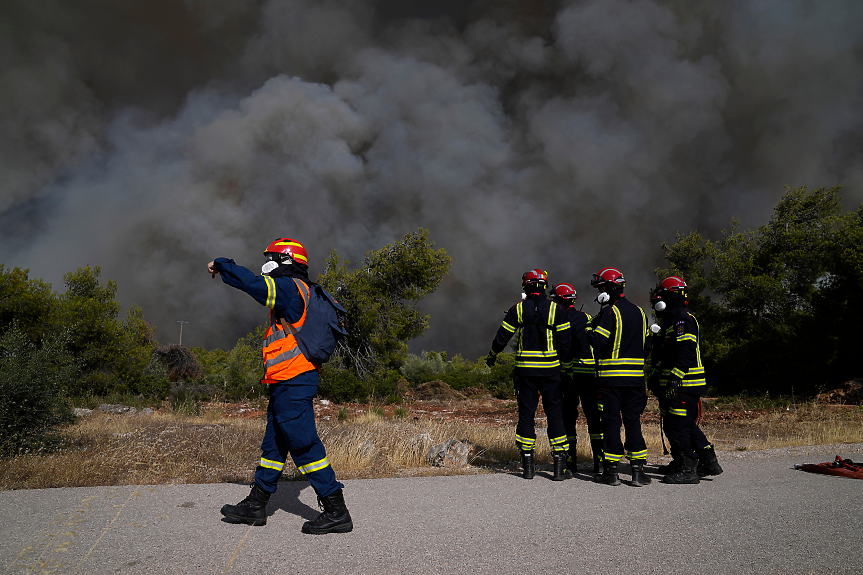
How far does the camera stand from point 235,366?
2502 cm

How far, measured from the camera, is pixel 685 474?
558 centimetres

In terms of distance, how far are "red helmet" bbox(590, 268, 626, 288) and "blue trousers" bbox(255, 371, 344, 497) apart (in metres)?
3.79

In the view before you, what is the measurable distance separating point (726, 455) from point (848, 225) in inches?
758

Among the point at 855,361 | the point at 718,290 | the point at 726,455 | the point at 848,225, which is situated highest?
the point at 848,225

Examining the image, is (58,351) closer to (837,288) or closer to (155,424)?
(155,424)

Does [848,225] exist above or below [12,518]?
above

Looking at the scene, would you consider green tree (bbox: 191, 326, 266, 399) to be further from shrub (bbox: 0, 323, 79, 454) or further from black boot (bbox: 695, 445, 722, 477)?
black boot (bbox: 695, 445, 722, 477)

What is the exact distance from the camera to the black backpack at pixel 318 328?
3906 millimetres

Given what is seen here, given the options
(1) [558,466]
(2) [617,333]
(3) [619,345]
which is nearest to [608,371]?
(3) [619,345]

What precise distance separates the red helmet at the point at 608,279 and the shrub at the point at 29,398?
7.10 m

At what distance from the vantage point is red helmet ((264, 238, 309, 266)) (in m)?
4.15

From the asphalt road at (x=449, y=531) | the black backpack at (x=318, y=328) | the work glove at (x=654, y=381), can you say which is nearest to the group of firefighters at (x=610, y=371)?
the work glove at (x=654, y=381)

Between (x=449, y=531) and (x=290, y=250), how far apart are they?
99.5 inches

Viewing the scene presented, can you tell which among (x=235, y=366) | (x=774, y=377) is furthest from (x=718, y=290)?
(x=235, y=366)
